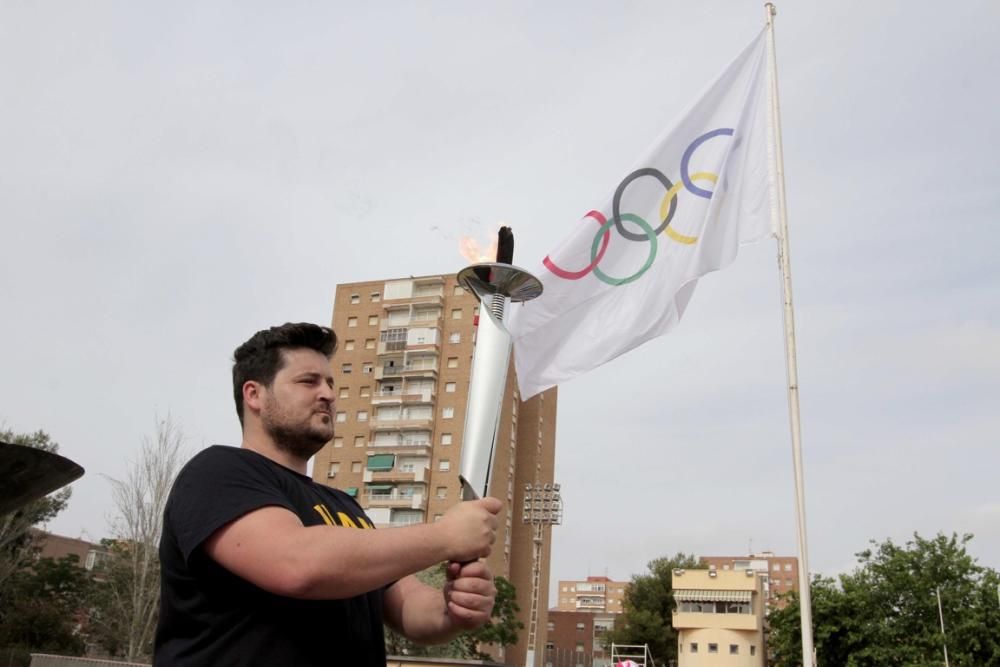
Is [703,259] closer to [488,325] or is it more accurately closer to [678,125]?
[678,125]

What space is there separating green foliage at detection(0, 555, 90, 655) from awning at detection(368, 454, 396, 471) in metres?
19.9

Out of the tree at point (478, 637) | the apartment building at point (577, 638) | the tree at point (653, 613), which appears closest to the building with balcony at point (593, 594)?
the apartment building at point (577, 638)

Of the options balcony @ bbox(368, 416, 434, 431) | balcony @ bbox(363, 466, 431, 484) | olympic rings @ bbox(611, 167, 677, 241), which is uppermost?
balcony @ bbox(368, 416, 434, 431)

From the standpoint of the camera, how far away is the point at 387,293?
6644 centimetres

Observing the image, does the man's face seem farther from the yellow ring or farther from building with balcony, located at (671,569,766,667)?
building with balcony, located at (671,569,766,667)

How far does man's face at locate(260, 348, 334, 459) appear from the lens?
2.48 metres

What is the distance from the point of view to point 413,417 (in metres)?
61.7

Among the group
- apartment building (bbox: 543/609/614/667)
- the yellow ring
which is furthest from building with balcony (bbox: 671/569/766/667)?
the yellow ring

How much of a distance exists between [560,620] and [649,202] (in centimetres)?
9668

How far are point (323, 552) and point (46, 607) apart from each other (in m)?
43.0

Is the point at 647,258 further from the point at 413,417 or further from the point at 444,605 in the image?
the point at 413,417

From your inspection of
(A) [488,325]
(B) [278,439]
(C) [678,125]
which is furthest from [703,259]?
(B) [278,439]

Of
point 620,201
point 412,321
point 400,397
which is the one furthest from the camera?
point 412,321

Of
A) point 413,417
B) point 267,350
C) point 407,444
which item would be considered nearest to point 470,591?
point 267,350
